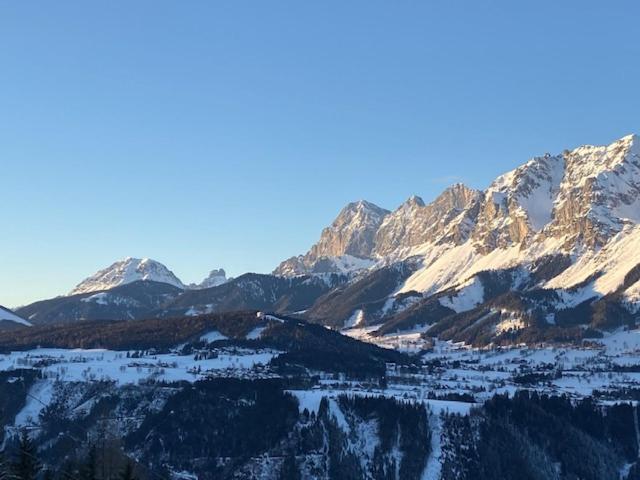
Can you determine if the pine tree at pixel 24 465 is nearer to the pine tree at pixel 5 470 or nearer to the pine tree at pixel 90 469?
the pine tree at pixel 5 470

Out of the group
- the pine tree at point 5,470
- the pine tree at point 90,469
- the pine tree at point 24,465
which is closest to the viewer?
the pine tree at point 5,470

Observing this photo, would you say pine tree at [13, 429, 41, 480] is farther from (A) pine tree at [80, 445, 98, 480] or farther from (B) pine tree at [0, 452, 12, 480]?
(A) pine tree at [80, 445, 98, 480]

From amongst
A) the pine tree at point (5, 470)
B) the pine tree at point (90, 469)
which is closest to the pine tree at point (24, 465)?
the pine tree at point (5, 470)

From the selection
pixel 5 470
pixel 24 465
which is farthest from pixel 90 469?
pixel 5 470

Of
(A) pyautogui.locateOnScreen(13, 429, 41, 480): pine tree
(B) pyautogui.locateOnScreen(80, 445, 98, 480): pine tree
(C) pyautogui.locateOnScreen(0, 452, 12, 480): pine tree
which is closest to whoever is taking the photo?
(C) pyautogui.locateOnScreen(0, 452, 12, 480): pine tree

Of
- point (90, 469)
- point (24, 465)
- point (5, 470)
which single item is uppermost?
point (24, 465)

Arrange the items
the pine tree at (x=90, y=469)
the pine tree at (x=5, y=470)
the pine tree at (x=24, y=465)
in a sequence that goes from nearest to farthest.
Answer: the pine tree at (x=5, y=470) < the pine tree at (x=24, y=465) < the pine tree at (x=90, y=469)

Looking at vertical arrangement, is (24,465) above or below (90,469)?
above

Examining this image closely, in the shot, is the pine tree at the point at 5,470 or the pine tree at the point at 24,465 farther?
the pine tree at the point at 24,465

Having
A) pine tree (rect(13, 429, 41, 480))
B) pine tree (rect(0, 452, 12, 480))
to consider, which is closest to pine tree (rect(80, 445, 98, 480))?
pine tree (rect(13, 429, 41, 480))

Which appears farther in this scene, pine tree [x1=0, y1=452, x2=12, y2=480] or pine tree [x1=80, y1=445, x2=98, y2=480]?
pine tree [x1=80, y1=445, x2=98, y2=480]

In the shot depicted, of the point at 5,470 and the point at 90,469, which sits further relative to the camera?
the point at 90,469

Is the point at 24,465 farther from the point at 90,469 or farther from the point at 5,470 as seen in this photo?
the point at 90,469

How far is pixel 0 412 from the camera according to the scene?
107812 mm
